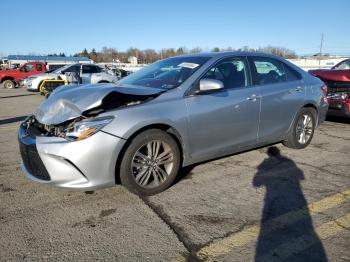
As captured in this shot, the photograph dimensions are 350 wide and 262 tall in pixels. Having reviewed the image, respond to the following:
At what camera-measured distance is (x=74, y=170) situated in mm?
3441

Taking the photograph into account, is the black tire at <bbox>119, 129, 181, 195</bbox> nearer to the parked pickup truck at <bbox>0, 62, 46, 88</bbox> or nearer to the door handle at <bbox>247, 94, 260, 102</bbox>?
the door handle at <bbox>247, 94, 260, 102</bbox>

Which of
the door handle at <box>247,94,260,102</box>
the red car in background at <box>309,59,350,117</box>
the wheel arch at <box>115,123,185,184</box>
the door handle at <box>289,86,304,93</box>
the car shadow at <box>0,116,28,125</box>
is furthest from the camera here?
A: the car shadow at <box>0,116,28,125</box>

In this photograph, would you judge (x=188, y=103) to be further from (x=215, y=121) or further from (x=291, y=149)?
(x=291, y=149)

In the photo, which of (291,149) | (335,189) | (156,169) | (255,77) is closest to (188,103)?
(156,169)

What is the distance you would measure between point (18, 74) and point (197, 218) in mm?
24107

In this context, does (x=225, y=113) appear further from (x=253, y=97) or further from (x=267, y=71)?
(x=267, y=71)

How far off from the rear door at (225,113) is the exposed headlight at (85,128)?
3.58 ft

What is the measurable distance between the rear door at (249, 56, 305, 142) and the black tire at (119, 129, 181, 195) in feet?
5.38

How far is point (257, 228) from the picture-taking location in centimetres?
316

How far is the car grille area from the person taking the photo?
140 inches

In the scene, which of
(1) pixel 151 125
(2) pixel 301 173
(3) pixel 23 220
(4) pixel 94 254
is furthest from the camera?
(2) pixel 301 173

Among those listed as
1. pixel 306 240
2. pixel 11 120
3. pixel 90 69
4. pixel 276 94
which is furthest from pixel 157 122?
pixel 90 69

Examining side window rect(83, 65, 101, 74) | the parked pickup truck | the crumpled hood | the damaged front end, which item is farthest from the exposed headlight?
the parked pickup truck

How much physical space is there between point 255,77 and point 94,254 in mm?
3363
